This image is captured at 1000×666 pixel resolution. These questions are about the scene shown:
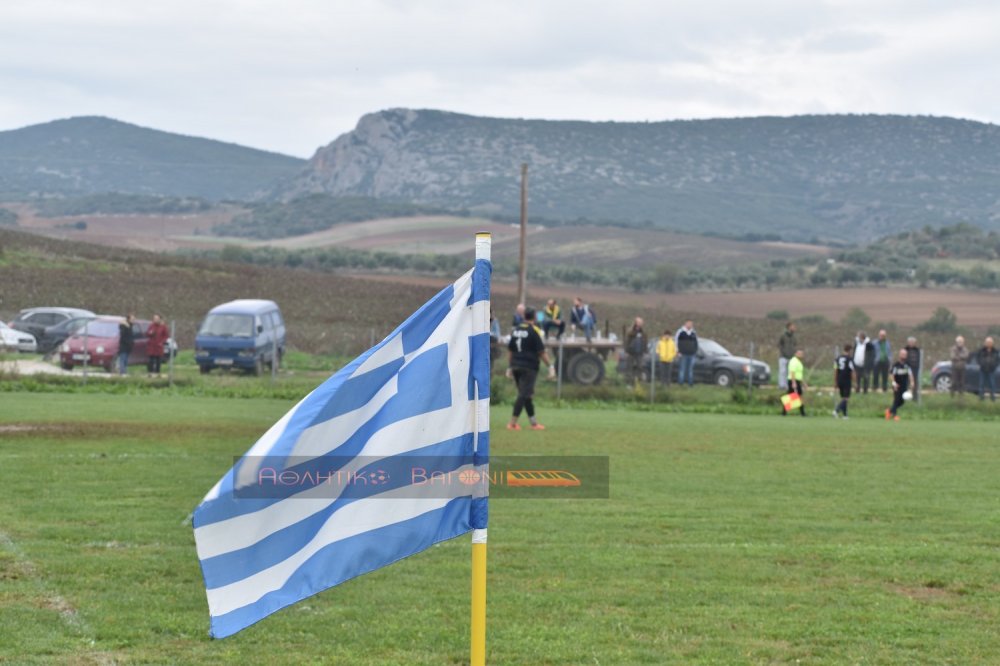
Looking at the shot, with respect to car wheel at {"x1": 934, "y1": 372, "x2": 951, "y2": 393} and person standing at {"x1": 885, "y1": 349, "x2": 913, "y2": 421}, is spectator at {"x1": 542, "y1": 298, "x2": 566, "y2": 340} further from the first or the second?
car wheel at {"x1": 934, "y1": 372, "x2": 951, "y2": 393}

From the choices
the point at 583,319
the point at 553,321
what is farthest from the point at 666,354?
the point at 583,319

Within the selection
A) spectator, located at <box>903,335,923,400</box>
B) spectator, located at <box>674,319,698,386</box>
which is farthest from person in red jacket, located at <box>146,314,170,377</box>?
spectator, located at <box>903,335,923,400</box>

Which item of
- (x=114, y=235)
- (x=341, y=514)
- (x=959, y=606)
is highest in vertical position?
(x=114, y=235)

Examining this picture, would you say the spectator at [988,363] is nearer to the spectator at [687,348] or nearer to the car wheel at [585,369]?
the spectator at [687,348]

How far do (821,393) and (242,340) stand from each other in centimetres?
1507

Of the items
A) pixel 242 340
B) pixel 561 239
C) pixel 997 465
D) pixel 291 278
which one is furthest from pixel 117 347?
pixel 561 239

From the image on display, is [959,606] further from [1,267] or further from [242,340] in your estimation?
[1,267]

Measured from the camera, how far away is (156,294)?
6525cm

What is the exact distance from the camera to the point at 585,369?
36.6m

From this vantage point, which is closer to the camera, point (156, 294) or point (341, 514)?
point (341, 514)

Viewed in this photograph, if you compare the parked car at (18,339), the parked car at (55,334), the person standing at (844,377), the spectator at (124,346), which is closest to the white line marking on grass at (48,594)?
the person standing at (844,377)

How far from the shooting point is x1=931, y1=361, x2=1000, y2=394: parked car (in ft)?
122

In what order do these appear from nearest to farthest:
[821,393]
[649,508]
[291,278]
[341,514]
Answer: [341,514] < [649,508] < [821,393] < [291,278]

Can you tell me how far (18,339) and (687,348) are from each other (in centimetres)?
2006
